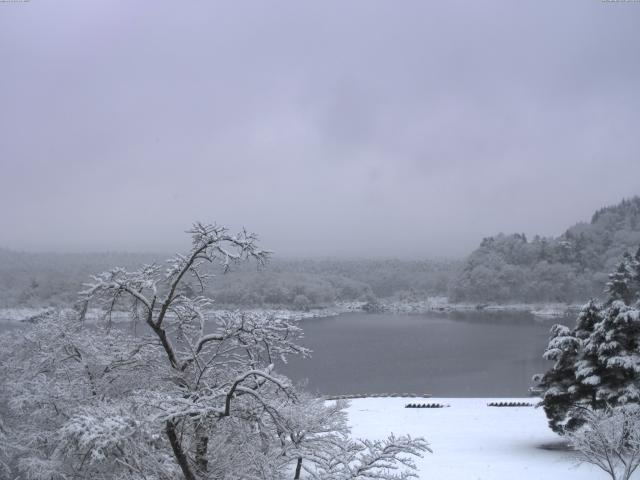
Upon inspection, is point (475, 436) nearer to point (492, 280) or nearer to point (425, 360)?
point (425, 360)

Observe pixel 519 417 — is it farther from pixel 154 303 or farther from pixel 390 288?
pixel 390 288

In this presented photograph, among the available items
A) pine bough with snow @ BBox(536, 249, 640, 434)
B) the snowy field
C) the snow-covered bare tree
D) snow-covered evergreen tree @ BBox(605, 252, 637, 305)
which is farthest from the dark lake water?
the snow-covered bare tree

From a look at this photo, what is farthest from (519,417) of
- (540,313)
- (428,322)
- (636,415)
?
(540,313)

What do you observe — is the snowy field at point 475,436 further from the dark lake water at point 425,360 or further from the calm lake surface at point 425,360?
the calm lake surface at point 425,360

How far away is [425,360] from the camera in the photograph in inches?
1511

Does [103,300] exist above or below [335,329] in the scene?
above

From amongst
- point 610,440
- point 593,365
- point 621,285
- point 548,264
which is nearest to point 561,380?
point 593,365

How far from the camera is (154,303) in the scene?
418 centimetres

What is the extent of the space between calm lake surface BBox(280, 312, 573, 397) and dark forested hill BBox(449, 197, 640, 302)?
3124cm

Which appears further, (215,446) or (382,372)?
(382,372)

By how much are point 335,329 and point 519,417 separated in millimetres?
41469

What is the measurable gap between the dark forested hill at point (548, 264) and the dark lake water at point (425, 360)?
3129 cm

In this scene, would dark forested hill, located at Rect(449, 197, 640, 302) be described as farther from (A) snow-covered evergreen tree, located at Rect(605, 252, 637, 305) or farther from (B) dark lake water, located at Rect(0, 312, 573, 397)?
(A) snow-covered evergreen tree, located at Rect(605, 252, 637, 305)

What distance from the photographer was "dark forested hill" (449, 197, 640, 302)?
90.0 meters
